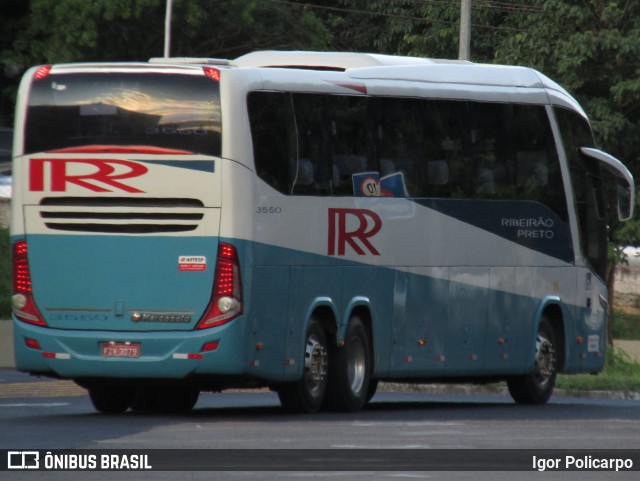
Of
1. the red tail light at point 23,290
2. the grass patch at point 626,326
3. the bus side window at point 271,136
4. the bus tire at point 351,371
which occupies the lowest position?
the grass patch at point 626,326

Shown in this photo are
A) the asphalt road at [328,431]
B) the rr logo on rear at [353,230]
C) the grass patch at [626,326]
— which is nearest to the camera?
the asphalt road at [328,431]

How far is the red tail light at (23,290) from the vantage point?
17609 mm

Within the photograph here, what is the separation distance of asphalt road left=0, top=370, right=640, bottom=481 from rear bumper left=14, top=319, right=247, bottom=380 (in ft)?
1.43

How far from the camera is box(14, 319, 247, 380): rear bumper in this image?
672 inches

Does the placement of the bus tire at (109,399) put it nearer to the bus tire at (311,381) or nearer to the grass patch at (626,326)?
the bus tire at (311,381)

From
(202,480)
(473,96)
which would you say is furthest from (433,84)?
(202,480)

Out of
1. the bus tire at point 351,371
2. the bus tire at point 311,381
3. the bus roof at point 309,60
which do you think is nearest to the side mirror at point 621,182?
the bus roof at point 309,60

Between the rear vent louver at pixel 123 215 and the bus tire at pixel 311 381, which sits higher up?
the rear vent louver at pixel 123 215

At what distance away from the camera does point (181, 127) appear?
1720 centimetres

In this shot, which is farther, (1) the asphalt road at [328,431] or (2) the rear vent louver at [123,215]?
(2) the rear vent louver at [123,215]

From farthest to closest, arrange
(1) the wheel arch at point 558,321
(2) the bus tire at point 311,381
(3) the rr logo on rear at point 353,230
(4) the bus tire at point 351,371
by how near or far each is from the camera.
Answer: (1) the wheel arch at point 558,321 → (4) the bus tire at point 351,371 → (3) the rr logo on rear at point 353,230 → (2) the bus tire at point 311,381

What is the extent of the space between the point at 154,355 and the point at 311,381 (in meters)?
1.90

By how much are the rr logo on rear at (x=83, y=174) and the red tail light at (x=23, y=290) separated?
0.61 meters

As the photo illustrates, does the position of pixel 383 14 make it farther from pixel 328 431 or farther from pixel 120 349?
pixel 328 431
